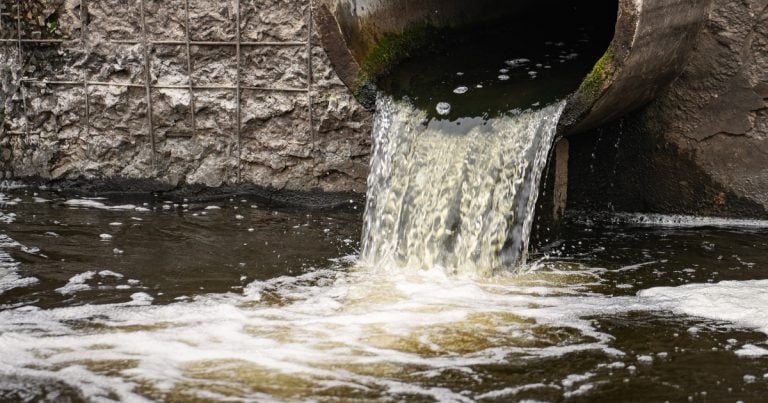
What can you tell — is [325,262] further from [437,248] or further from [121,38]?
[121,38]

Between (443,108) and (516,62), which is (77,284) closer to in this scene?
(443,108)

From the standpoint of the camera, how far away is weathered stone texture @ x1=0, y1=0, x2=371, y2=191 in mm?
6758

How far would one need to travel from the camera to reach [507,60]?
244 inches

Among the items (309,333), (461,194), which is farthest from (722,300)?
(309,333)

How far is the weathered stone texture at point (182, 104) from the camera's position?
266 inches

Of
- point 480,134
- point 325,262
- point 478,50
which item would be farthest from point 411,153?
point 478,50

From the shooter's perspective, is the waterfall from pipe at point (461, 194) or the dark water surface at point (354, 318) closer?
the dark water surface at point (354, 318)

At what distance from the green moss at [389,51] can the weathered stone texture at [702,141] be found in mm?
1153

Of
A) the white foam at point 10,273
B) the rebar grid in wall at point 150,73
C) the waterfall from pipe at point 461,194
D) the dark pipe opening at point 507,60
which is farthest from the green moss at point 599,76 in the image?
the white foam at point 10,273

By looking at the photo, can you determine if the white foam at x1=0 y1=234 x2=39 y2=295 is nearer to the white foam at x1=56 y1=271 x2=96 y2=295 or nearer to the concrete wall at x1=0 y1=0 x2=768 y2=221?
the white foam at x1=56 y1=271 x2=96 y2=295

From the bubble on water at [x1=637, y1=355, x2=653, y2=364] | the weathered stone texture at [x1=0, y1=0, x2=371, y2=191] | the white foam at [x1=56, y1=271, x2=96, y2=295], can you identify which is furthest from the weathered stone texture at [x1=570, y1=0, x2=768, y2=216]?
the white foam at [x1=56, y1=271, x2=96, y2=295]

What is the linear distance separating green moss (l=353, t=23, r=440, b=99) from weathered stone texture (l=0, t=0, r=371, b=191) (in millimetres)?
668

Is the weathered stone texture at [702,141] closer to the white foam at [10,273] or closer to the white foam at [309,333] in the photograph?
the white foam at [309,333]

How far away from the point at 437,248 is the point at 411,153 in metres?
0.56
